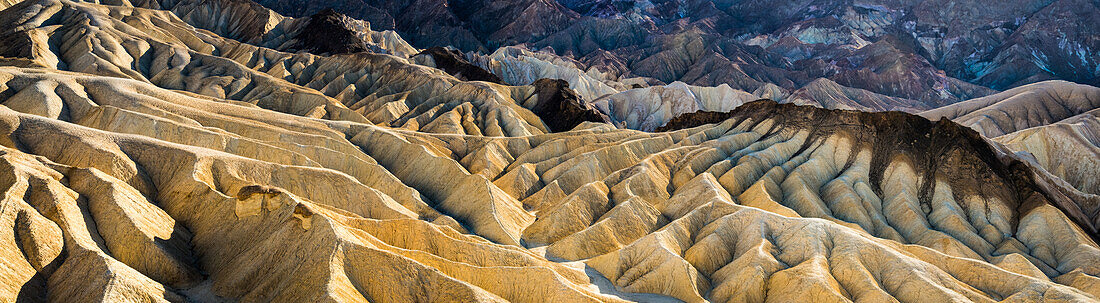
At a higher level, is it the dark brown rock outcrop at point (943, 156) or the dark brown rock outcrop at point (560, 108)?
the dark brown rock outcrop at point (943, 156)

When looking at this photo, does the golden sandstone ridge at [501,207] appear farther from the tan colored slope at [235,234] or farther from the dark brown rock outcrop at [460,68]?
the dark brown rock outcrop at [460,68]

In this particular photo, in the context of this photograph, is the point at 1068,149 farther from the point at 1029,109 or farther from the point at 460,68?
the point at 460,68

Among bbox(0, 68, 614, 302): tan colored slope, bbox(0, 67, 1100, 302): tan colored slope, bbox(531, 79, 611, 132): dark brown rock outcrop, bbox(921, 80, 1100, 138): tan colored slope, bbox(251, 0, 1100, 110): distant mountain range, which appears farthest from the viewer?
bbox(251, 0, 1100, 110): distant mountain range

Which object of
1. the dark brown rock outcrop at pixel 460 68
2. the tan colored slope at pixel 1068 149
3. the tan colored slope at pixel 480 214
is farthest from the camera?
the dark brown rock outcrop at pixel 460 68

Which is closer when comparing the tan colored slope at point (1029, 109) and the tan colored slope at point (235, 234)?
the tan colored slope at point (235, 234)

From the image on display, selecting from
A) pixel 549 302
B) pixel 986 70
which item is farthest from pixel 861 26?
pixel 549 302

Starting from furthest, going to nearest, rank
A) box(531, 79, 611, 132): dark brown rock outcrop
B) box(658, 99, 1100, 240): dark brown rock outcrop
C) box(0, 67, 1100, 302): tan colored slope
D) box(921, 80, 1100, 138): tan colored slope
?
1. box(921, 80, 1100, 138): tan colored slope
2. box(531, 79, 611, 132): dark brown rock outcrop
3. box(658, 99, 1100, 240): dark brown rock outcrop
4. box(0, 67, 1100, 302): tan colored slope

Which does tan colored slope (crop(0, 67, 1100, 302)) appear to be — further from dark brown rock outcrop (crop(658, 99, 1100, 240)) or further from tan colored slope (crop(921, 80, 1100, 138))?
tan colored slope (crop(921, 80, 1100, 138))

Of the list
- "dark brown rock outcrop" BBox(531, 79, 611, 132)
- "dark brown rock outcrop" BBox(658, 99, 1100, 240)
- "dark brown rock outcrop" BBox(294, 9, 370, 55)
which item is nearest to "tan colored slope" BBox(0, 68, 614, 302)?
"dark brown rock outcrop" BBox(658, 99, 1100, 240)

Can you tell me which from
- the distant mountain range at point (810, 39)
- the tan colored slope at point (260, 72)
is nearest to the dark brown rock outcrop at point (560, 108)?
the tan colored slope at point (260, 72)
